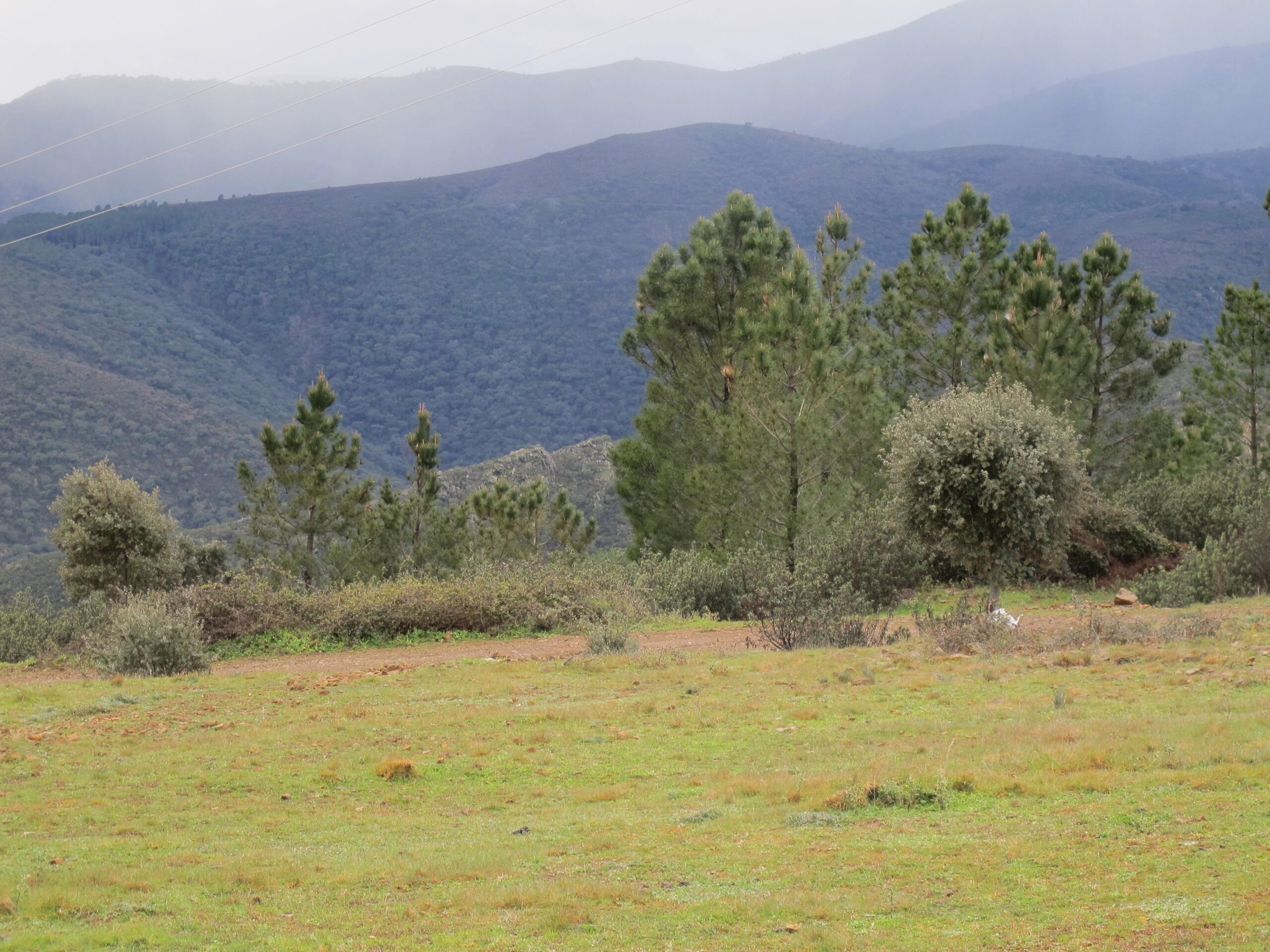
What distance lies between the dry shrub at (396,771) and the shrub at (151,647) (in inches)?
311

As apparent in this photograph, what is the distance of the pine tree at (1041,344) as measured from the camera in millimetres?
26109

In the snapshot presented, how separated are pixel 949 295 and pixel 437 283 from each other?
106242mm

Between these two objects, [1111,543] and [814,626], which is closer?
[814,626]

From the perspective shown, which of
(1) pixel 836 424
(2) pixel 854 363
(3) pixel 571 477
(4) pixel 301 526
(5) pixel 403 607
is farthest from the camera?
(3) pixel 571 477

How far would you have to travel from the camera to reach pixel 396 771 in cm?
920

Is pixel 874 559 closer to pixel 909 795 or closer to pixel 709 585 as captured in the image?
pixel 709 585

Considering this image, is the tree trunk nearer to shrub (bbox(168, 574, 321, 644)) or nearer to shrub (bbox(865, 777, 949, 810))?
shrub (bbox(168, 574, 321, 644))

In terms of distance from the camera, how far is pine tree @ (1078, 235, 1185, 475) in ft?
99.6

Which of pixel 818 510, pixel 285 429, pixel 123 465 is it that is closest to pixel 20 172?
pixel 123 465

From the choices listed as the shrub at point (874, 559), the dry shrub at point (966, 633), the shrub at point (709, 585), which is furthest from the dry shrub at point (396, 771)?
the shrub at point (874, 559)

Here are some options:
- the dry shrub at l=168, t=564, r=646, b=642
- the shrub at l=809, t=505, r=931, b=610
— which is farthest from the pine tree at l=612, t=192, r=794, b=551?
the dry shrub at l=168, t=564, r=646, b=642

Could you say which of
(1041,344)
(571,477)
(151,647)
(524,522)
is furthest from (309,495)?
(571,477)

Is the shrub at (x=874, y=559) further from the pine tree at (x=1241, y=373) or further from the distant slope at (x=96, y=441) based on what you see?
the distant slope at (x=96, y=441)

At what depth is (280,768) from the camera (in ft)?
31.3
